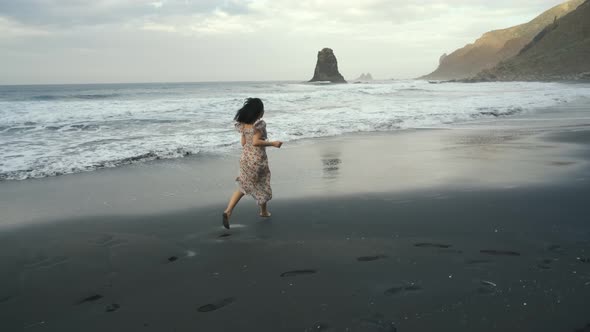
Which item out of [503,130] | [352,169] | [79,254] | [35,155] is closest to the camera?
[79,254]

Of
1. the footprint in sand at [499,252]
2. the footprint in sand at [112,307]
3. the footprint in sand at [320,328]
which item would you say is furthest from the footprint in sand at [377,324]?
the footprint in sand at [112,307]

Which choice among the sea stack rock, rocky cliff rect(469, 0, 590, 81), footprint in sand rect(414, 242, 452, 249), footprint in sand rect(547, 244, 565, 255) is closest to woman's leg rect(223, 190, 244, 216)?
footprint in sand rect(414, 242, 452, 249)

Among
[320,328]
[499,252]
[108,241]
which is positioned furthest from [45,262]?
[499,252]

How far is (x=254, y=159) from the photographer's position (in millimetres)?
4656

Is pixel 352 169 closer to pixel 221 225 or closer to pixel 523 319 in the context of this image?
pixel 221 225

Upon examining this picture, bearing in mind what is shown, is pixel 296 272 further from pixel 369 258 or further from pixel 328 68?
pixel 328 68

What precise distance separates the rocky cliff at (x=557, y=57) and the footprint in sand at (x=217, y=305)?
87.9m

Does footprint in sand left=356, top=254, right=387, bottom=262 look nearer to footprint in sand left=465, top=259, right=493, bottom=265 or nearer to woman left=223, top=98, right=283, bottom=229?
footprint in sand left=465, top=259, right=493, bottom=265

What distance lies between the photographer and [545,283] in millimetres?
2748

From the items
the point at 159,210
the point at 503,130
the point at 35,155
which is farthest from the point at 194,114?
the point at 159,210

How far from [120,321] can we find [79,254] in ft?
4.78

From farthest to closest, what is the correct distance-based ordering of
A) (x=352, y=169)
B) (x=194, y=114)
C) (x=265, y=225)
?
(x=194, y=114)
(x=352, y=169)
(x=265, y=225)

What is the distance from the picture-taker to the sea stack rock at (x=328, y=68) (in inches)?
4919

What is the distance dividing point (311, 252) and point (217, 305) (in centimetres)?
108
